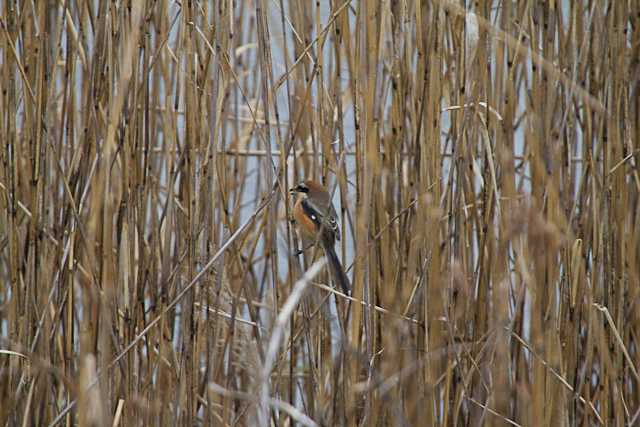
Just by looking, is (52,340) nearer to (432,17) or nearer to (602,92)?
(432,17)

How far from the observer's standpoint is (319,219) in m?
2.62

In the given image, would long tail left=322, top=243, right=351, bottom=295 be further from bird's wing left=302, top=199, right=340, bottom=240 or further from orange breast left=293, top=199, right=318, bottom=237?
orange breast left=293, top=199, right=318, bottom=237

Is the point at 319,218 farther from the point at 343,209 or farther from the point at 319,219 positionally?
the point at 343,209

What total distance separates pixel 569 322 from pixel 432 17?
2.25 ft

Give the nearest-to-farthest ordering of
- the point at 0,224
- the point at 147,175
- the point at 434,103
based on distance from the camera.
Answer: the point at 434,103 → the point at 147,175 → the point at 0,224

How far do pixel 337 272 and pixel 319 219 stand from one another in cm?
49

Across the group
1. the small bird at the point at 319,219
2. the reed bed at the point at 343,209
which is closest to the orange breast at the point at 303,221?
the small bird at the point at 319,219

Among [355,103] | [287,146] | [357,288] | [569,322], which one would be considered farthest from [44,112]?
[569,322]

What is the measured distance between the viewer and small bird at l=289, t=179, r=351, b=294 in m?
2.10

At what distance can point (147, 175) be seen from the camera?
1.94 meters

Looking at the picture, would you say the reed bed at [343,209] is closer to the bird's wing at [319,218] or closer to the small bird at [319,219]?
the small bird at [319,219]

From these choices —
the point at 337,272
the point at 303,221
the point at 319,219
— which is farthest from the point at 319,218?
the point at 337,272

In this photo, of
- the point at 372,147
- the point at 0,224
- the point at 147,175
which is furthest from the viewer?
the point at 0,224

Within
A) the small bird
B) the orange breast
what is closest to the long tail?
the small bird
